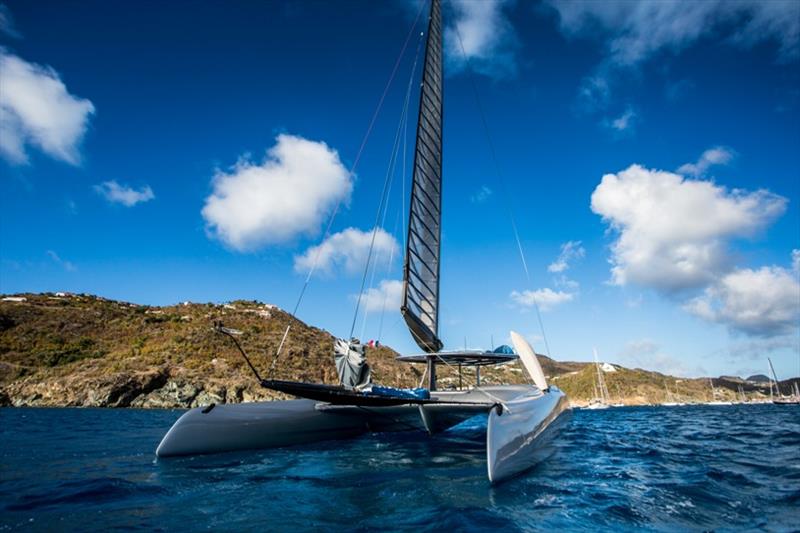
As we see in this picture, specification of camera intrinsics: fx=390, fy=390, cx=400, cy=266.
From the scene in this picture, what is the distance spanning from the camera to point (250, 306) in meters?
101

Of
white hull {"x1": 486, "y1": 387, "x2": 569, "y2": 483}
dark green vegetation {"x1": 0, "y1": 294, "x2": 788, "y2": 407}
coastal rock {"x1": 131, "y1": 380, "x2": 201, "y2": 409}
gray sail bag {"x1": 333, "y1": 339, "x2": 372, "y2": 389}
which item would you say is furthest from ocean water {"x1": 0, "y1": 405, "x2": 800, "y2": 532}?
coastal rock {"x1": 131, "y1": 380, "x2": 201, "y2": 409}

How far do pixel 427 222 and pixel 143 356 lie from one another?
5795 cm

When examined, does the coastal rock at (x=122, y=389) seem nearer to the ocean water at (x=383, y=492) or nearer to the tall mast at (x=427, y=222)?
the ocean water at (x=383, y=492)

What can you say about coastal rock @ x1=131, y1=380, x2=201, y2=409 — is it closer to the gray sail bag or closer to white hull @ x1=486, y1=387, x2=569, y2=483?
the gray sail bag

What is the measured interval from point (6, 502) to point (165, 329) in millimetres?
76106

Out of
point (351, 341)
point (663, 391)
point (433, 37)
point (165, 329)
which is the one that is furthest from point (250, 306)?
point (663, 391)

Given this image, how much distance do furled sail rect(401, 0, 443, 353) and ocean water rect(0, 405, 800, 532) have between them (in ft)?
22.0

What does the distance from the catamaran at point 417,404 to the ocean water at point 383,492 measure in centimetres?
47

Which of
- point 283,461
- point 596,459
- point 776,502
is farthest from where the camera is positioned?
point 596,459

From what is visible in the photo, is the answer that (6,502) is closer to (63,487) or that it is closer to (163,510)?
(63,487)

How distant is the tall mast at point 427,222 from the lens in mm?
15445

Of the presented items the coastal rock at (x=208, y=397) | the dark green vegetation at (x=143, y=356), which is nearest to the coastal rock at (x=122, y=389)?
the dark green vegetation at (x=143, y=356)

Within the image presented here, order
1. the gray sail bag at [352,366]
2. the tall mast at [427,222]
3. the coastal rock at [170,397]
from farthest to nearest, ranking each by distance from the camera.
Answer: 1. the coastal rock at [170,397]
2. the tall mast at [427,222]
3. the gray sail bag at [352,366]

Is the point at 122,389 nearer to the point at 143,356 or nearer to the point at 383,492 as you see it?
the point at 143,356
